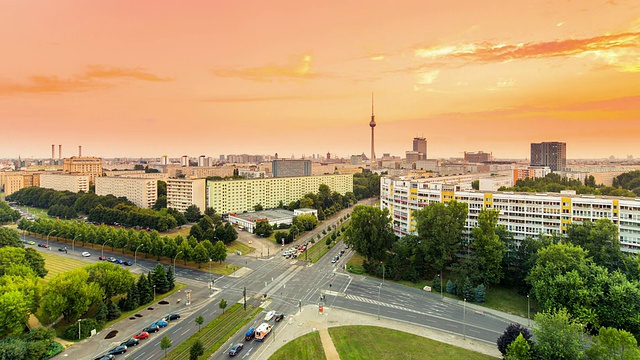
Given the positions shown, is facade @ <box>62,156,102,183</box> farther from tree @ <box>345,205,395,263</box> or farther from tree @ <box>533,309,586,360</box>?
tree @ <box>533,309,586,360</box>

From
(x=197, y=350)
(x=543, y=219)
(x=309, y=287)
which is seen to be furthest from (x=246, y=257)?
(x=543, y=219)

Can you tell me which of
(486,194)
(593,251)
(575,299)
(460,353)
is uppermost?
(486,194)

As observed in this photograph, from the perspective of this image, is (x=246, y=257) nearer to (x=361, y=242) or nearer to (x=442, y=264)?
(x=361, y=242)

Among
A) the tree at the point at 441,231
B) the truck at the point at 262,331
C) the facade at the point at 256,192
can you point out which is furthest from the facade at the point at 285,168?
the truck at the point at 262,331

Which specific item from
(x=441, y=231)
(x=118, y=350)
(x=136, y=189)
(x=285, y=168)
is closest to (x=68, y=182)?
(x=136, y=189)

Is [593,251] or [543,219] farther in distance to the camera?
[543,219]

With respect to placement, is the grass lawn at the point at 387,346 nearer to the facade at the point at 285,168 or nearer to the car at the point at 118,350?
the car at the point at 118,350
